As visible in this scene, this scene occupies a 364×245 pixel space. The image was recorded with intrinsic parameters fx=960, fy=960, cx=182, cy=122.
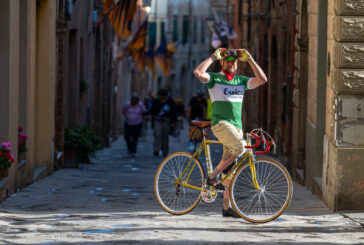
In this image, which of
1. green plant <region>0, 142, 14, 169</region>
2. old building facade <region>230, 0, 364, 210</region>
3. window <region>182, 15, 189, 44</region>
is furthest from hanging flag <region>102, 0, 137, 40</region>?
window <region>182, 15, 189, 44</region>

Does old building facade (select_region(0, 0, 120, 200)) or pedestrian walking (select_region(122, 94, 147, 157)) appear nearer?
old building facade (select_region(0, 0, 120, 200))

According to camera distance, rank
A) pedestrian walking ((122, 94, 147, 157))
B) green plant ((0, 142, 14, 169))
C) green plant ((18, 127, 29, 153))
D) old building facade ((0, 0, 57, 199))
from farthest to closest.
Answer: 1. pedestrian walking ((122, 94, 147, 157))
2. green plant ((18, 127, 29, 153))
3. old building facade ((0, 0, 57, 199))
4. green plant ((0, 142, 14, 169))

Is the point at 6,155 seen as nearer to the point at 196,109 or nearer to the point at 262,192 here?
the point at 262,192

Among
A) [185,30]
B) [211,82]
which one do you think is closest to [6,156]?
[211,82]

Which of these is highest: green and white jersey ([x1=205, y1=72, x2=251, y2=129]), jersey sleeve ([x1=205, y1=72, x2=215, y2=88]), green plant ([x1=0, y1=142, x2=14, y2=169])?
jersey sleeve ([x1=205, y1=72, x2=215, y2=88])

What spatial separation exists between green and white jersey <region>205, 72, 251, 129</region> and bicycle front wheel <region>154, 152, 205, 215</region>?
590mm

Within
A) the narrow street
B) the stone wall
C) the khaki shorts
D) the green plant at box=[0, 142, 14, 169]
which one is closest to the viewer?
the narrow street

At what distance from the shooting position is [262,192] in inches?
350

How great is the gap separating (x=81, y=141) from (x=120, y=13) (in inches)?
262

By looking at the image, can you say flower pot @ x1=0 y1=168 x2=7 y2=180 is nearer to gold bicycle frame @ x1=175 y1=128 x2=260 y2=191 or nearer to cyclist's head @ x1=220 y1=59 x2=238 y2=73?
gold bicycle frame @ x1=175 y1=128 x2=260 y2=191

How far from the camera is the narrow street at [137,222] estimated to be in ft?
25.7

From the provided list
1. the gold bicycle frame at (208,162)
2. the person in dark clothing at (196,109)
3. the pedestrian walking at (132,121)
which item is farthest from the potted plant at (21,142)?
the person in dark clothing at (196,109)

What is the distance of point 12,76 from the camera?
11.8 metres

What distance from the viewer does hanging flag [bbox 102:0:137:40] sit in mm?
23484
